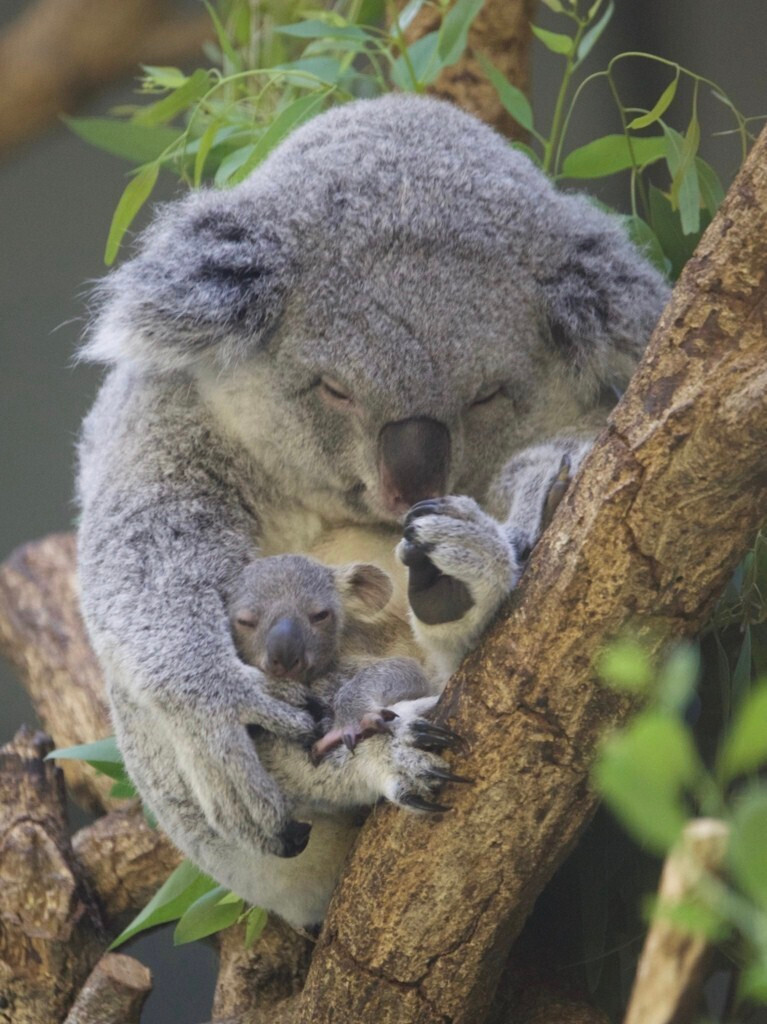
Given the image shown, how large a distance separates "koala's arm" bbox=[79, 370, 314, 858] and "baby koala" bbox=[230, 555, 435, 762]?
50 mm

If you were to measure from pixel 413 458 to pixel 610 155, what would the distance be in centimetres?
114

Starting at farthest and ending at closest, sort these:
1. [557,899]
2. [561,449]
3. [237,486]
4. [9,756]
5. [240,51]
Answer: [240,51]
[9,756]
[557,899]
[237,486]
[561,449]

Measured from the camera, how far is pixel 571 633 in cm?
170

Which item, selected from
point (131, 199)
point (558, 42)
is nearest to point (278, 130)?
point (131, 199)

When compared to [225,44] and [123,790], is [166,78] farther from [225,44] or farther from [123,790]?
[123,790]

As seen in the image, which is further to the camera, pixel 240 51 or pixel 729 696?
→ pixel 240 51

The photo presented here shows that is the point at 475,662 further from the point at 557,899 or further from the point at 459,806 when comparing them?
the point at 557,899

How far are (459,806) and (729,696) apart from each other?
2.33 feet

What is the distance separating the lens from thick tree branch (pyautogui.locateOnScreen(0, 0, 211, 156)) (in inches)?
200

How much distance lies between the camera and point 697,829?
0.64 metres

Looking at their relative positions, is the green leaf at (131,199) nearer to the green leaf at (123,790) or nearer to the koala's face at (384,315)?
the koala's face at (384,315)

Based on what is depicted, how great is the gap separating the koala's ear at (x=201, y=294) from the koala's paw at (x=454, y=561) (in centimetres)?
59

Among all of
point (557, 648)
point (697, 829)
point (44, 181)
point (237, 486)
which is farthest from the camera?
point (44, 181)

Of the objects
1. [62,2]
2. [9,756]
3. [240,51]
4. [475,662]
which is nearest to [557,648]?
[475,662]
